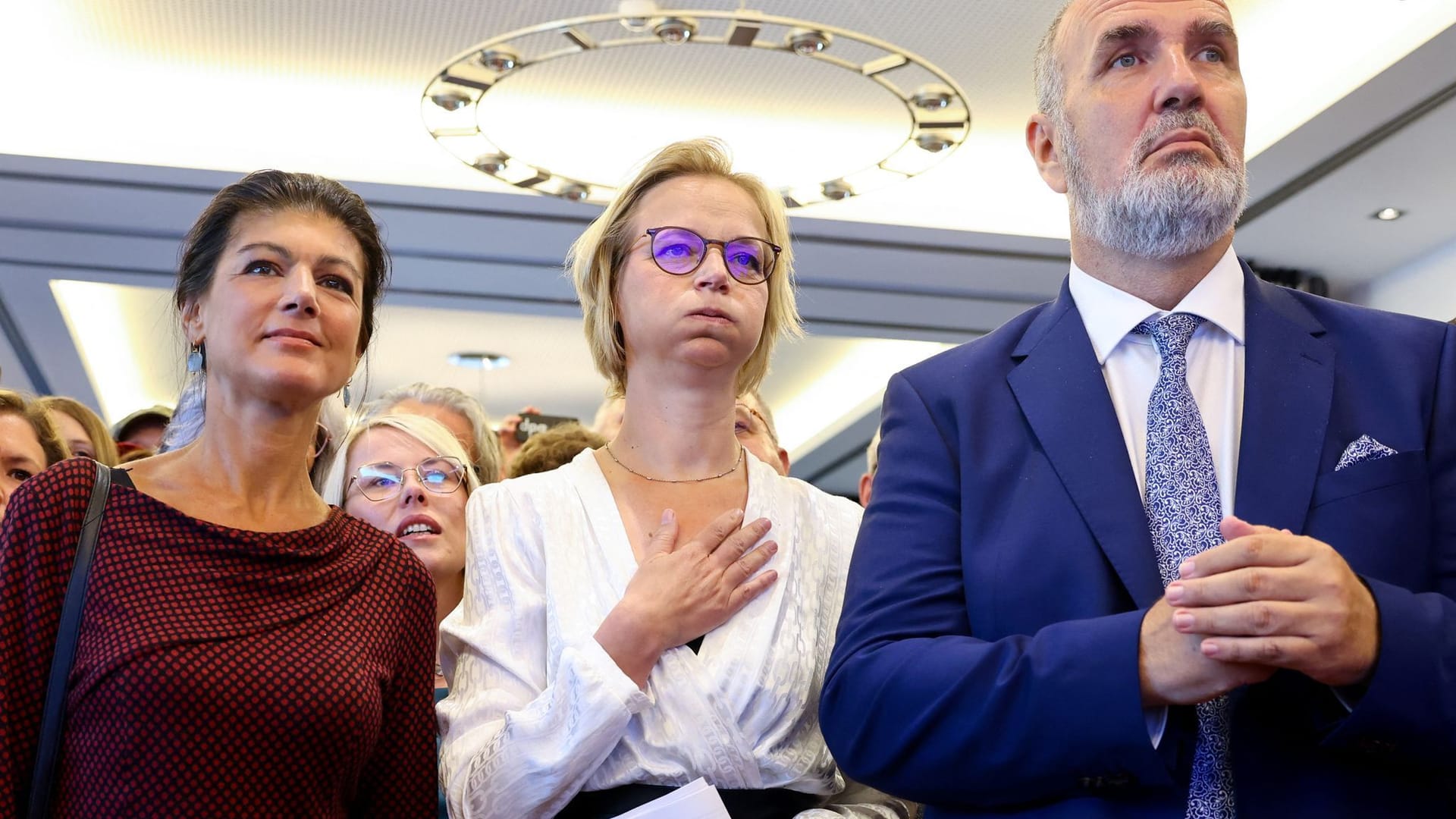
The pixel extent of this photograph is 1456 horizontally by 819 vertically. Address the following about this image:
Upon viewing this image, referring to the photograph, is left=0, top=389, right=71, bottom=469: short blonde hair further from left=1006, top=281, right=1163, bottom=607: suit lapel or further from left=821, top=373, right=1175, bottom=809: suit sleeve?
left=1006, top=281, right=1163, bottom=607: suit lapel

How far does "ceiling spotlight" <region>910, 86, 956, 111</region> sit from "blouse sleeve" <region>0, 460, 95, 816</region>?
3917 millimetres

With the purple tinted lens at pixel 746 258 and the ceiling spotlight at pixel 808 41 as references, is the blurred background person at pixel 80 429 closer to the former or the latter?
the purple tinted lens at pixel 746 258

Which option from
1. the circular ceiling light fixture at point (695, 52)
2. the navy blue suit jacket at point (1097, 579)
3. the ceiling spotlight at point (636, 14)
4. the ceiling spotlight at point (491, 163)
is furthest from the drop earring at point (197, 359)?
the ceiling spotlight at point (491, 163)

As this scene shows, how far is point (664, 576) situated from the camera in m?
2.11

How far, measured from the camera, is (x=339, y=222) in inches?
90.6

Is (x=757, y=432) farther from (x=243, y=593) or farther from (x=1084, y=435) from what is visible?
(x=1084, y=435)

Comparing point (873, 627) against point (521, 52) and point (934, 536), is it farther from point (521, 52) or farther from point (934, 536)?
point (521, 52)

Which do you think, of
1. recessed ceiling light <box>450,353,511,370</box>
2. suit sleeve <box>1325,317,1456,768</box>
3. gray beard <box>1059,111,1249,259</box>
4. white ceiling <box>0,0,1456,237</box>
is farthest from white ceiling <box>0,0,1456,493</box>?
suit sleeve <box>1325,317,1456,768</box>

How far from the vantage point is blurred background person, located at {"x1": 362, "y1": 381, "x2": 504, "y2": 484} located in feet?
11.7

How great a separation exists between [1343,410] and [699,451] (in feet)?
3.40

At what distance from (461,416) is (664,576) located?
1633 mm

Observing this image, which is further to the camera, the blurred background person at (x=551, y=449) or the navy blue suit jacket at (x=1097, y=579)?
the blurred background person at (x=551, y=449)

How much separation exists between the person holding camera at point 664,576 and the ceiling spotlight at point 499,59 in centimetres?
259

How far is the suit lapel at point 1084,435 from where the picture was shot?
1.59 m
